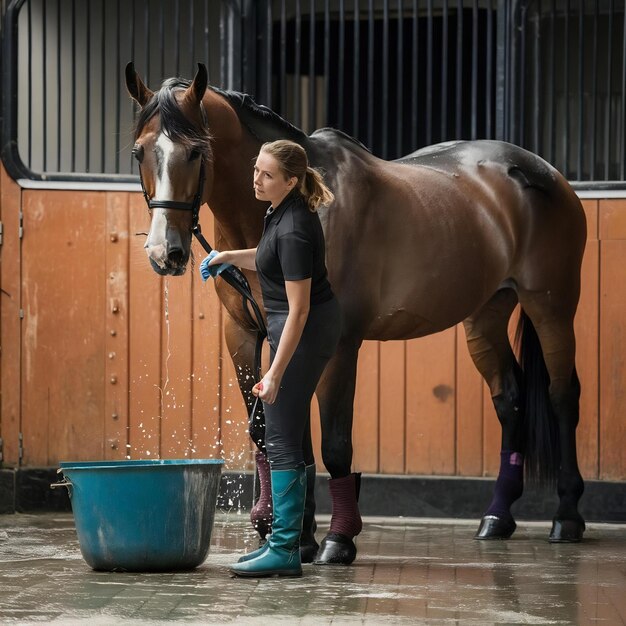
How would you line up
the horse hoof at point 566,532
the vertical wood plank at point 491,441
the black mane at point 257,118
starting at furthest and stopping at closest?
the vertical wood plank at point 491,441, the horse hoof at point 566,532, the black mane at point 257,118

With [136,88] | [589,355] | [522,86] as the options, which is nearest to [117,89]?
[136,88]

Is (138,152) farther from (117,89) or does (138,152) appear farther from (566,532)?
(566,532)

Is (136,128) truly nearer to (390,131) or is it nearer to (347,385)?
(347,385)

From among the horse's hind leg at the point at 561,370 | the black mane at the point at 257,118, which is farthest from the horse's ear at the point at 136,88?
the horse's hind leg at the point at 561,370

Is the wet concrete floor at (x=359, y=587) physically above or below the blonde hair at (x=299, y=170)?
below

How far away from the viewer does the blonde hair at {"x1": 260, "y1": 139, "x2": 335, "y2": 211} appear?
405 cm

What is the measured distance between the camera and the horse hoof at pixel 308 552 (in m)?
4.60

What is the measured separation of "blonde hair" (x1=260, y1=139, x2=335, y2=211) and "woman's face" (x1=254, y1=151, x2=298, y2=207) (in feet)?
0.04

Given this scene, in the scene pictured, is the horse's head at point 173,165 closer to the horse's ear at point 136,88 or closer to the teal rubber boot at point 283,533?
the horse's ear at point 136,88

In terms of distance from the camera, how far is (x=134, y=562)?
14.2ft

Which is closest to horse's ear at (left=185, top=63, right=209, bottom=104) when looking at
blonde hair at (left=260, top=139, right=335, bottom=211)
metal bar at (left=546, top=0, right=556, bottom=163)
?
blonde hair at (left=260, top=139, right=335, bottom=211)

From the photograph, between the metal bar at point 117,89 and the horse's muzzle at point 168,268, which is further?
the metal bar at point 117,89

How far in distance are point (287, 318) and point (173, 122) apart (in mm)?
852

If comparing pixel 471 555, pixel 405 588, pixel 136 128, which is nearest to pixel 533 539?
pixel 471 555
